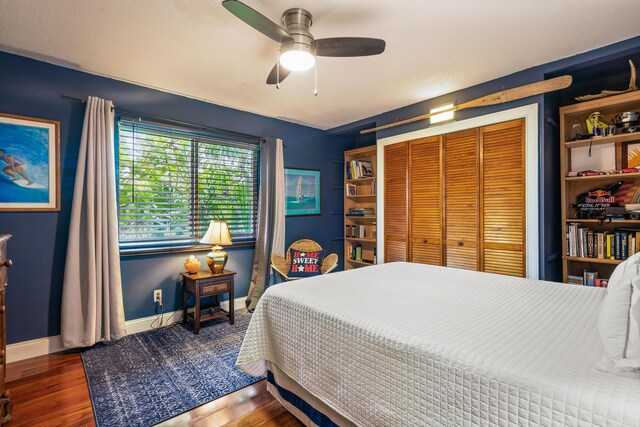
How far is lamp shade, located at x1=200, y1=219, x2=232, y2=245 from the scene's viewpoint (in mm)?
3193

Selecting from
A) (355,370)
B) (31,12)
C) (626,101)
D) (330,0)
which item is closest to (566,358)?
(355,370)

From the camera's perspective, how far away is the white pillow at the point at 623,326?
2.91 feet

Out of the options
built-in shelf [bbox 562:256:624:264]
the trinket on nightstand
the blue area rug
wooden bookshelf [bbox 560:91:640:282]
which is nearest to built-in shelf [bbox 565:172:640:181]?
wooden bookshelf [bbox 560:91:640:282]

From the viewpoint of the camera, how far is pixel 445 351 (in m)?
1.06

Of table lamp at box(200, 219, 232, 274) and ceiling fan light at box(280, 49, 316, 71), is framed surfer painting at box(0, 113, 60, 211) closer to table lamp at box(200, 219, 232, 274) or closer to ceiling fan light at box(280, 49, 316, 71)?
table lamp at box(200, 219, 232, 274)

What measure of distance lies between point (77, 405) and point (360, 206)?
159 inches

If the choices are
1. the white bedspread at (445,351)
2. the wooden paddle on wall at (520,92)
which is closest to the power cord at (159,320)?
the white bedspread at (445,351)

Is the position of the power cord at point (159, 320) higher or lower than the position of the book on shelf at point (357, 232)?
lower

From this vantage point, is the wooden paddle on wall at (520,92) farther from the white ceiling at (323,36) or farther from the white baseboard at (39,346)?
the white baseboard at (39,346)

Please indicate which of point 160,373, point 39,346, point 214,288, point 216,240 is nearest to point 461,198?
point 216,240

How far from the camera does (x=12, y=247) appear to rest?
252 cm

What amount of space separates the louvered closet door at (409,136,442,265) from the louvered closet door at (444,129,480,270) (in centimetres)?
10

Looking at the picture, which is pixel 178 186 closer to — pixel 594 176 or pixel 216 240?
pixel 216 240

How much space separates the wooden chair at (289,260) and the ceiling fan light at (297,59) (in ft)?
7.79
